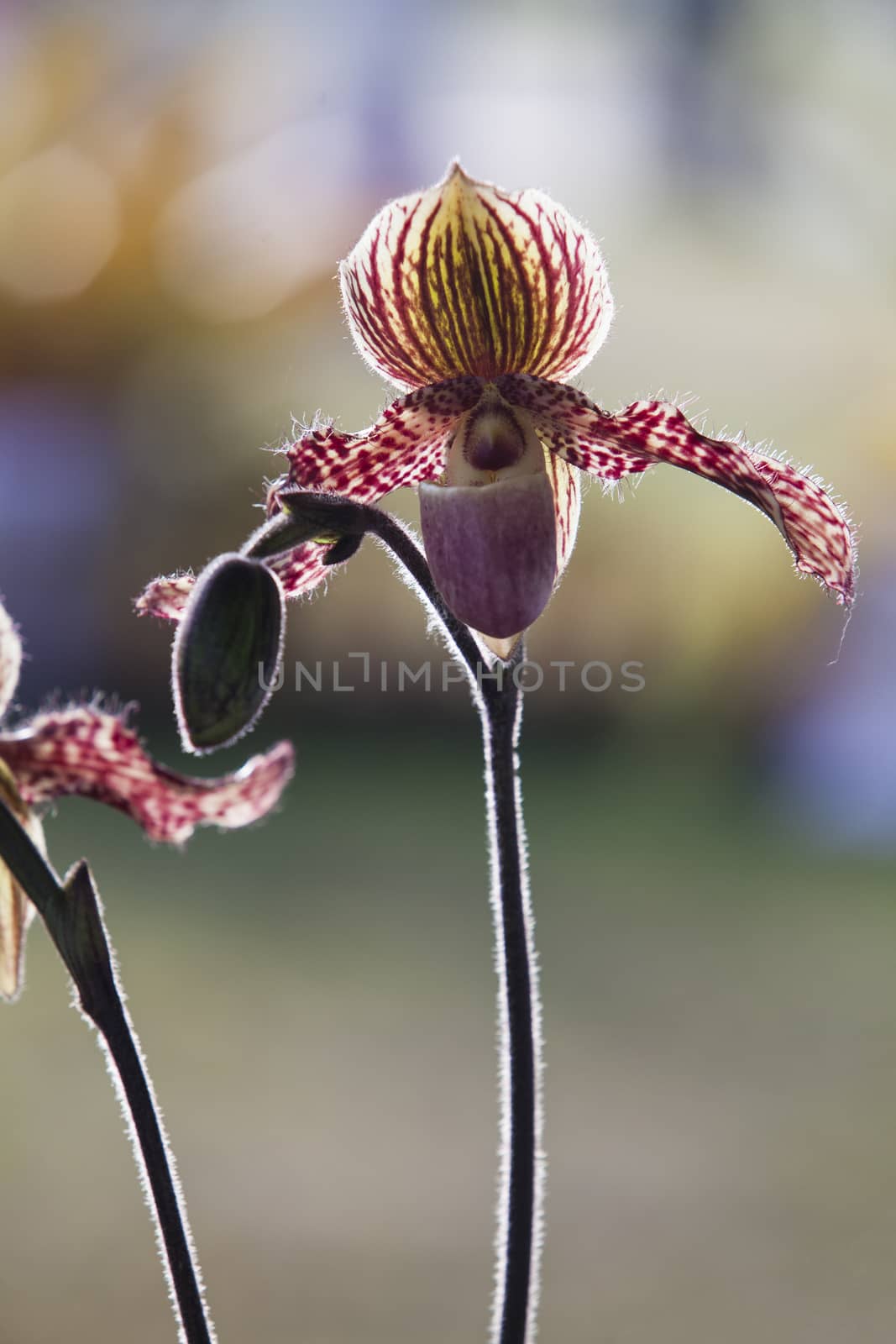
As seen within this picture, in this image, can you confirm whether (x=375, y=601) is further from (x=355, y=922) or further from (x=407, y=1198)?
(x=407, y=1198)

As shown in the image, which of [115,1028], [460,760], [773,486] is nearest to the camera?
[115,1028]

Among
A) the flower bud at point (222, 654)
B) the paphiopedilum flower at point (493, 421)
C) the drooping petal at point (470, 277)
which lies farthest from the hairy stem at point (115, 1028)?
the drooping petal at point (470, 277)

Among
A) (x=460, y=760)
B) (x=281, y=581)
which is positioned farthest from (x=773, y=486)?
(x=460, y=760)

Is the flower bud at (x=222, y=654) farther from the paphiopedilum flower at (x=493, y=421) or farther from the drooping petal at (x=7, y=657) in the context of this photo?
the drooping petal at (x=7, y=657)

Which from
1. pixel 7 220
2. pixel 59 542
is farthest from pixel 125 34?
pixel 59 542

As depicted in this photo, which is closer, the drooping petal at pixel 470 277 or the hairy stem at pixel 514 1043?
the hairy stem at pixel 514 1043

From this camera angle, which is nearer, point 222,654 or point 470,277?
point 222,654

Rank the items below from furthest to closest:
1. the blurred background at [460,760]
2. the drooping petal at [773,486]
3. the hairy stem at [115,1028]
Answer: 1. the blurred background at [460,760]
2. the drooping petal at [773,486]
3. the hairy stem at [115,1028]

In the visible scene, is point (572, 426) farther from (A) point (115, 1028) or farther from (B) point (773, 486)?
(A) point (115, 1028)
